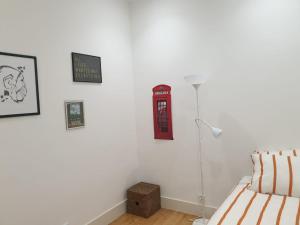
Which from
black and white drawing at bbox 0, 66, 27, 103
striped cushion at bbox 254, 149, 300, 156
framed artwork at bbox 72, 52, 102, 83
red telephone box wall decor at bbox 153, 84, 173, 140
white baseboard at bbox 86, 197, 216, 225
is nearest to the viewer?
black and white drawing at bbox 0, 66, 27, 103

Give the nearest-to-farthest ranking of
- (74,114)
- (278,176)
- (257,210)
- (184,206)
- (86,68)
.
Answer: (257,210), (278,176), (74,114), (86,68), (184,206)

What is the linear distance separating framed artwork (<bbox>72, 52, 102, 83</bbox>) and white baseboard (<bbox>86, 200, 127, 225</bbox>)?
1558 mm

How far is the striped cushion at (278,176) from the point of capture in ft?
6.64

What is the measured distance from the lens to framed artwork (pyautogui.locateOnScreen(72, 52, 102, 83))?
2.55 meters

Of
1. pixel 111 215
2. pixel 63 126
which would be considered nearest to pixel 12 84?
pixel 63 126

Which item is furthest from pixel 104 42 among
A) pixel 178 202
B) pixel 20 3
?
pixel 178 202

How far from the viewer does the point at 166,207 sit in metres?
3.19

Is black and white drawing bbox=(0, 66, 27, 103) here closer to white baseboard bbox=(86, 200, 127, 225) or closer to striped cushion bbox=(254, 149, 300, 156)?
white baseboard bbox=(86, 200, 127, 225)

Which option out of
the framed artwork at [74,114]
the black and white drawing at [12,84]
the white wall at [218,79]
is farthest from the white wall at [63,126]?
the white wall at [218,79]

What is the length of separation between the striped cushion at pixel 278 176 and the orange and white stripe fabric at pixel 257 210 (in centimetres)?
6

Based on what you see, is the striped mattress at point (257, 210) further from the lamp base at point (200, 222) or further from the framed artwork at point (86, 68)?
the framed artwork at point (86, 68)

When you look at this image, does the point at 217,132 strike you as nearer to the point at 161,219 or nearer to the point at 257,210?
the point at 257,210

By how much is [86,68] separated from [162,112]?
3.59ft

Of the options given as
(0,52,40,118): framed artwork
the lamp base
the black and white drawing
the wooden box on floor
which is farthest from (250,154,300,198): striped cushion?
the black and white drawing
